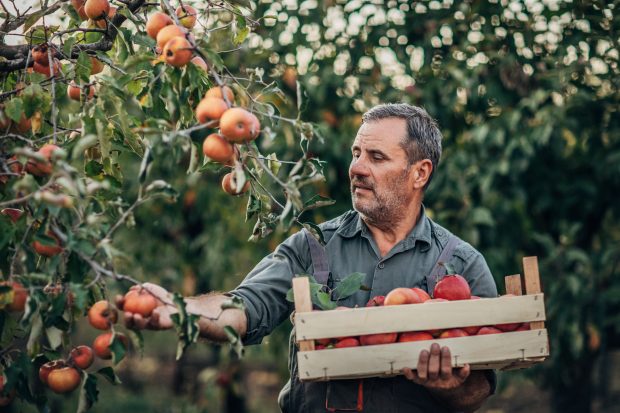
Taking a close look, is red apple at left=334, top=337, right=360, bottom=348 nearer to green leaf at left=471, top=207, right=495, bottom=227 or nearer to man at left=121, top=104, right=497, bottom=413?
man at left=121, top=104, right=497, bottom=413

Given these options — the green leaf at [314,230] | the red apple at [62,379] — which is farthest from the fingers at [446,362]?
the red apple at [62,379]

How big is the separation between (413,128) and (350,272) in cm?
53

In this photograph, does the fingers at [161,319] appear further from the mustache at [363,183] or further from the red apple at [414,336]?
the mustache at [363,183]

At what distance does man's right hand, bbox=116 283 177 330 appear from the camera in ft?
6.01

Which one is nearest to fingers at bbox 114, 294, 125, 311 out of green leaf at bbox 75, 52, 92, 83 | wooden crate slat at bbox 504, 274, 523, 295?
green leaf at bbox 75, 52, 92, 83

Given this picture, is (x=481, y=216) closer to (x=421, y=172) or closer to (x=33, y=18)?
(x=421, y=172)

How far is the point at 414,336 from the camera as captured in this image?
2076 mm

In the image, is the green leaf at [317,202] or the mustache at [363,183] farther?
the mustache at [363,183]

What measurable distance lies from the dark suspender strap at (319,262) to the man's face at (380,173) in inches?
7.1

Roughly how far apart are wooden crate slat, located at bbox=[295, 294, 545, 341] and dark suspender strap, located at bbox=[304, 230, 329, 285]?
1.51 ft

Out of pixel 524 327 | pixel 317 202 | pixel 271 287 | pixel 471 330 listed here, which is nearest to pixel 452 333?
pixel 471 330

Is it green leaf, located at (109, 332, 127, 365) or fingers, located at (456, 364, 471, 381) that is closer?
green leaf, located at (109, 332, 127, 365)

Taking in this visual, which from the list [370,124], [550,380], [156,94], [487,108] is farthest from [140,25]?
[550,380]

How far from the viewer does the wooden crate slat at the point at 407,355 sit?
77.9 inches
